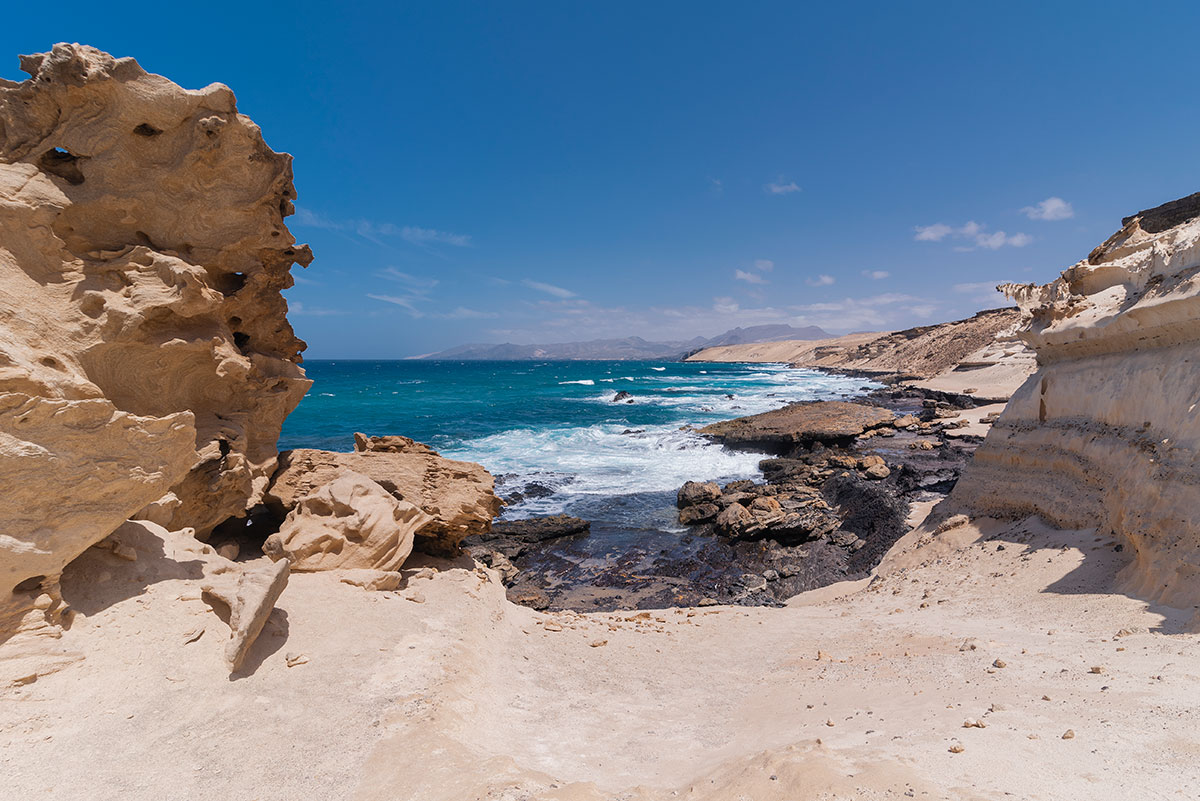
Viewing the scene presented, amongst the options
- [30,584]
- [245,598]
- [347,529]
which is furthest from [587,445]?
[30,584]

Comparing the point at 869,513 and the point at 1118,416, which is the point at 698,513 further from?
the point at 1118,416

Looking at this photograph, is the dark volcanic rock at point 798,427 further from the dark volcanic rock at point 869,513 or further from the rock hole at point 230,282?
the rock hole at point 230,282

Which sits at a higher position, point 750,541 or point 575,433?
point 575,433

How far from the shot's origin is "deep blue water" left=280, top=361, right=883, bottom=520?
20281 mm

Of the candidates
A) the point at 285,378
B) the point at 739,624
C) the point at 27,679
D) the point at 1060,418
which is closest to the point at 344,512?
the point at 285,378

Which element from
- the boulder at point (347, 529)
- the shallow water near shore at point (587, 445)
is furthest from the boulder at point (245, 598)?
the shallow water near shore at point (587, 445)

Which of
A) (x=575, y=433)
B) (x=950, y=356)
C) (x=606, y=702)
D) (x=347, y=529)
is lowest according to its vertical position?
(x=606, y=702)

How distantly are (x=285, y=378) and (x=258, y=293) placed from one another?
4.91 ft

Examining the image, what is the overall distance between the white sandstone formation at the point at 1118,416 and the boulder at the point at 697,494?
24.9 feet

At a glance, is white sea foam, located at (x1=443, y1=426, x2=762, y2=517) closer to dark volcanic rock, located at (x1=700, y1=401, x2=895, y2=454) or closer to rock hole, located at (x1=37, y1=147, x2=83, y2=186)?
dark volcanic rock, located at (x1=700, y1=401, x2=895, y2=454)

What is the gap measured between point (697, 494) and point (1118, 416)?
11.3m

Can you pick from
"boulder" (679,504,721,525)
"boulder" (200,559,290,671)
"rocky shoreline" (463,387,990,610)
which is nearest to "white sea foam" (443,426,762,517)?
"rocky shoreline" (463,387,990,610)

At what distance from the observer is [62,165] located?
651cm

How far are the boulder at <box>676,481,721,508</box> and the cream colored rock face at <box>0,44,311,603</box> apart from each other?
12664mm
